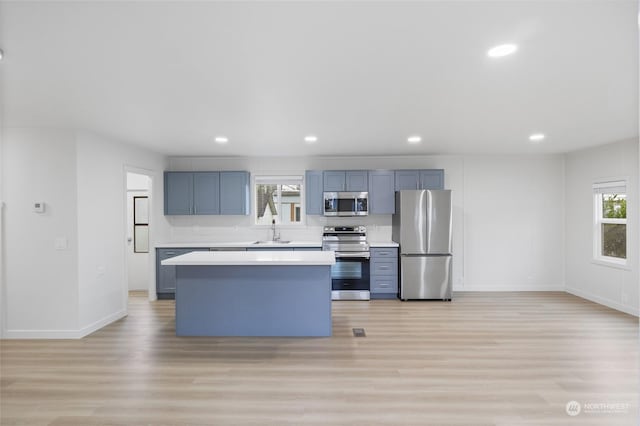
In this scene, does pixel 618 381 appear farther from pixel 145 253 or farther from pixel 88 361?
pixel 145 253

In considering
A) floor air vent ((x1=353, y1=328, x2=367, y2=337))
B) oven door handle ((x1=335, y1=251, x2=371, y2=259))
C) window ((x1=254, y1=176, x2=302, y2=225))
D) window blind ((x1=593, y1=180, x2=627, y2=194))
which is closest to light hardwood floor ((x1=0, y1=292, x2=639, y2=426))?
floor air vent ((x1=353, y1=328, x2=367, y2=337))

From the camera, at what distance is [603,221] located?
525 cm

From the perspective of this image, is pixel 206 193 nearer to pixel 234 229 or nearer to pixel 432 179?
pixel 234 229

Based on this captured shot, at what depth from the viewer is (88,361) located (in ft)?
10.8

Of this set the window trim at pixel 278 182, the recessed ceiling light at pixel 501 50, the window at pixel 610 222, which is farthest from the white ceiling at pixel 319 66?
the window trim at pixel 278 182

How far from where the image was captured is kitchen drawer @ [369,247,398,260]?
5.68 meters

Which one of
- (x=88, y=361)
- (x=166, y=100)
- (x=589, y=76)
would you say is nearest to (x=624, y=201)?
(x=589, y=76)

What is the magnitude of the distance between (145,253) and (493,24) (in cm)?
658

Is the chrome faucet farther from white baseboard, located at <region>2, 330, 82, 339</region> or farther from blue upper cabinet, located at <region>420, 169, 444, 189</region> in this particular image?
white baseboard, located at <region>2, 330, 82, 339</region>

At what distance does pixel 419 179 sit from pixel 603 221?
285 cm

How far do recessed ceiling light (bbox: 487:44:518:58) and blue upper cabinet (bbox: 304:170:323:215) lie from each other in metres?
3.97

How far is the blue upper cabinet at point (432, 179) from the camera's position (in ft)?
19.1

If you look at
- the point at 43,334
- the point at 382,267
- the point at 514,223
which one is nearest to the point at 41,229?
the point at 43,334

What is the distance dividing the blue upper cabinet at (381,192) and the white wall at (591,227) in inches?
122
